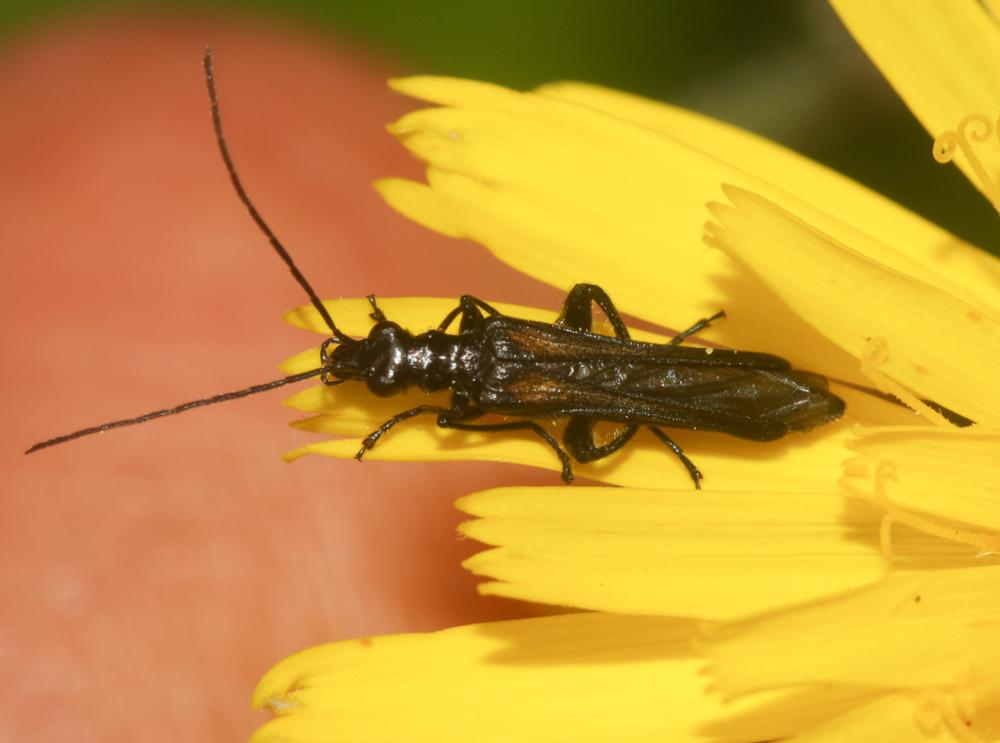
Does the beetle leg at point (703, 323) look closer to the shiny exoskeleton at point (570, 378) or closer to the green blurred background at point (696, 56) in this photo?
the shiny exoskeleton at point (570, 378)

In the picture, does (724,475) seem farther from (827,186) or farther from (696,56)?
(696,56)

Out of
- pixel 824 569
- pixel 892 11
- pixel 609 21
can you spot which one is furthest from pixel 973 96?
pixel 609 21

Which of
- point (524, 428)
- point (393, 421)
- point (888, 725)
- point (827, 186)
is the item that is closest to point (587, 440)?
point (524, 428)

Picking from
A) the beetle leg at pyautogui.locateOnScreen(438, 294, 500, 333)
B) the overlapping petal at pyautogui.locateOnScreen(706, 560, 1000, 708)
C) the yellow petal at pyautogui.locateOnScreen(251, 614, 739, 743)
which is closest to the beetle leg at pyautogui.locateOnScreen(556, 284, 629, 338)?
the beetle leg at pyautogui.locateOnScreen(438, 294, 500, 333)

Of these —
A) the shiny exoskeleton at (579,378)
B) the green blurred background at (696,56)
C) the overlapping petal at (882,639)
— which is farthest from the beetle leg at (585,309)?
the green blurred background at (696,56)

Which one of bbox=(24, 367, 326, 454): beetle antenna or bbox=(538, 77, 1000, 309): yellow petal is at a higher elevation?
bbox=(538, 77, 1000, 309): yellow petal

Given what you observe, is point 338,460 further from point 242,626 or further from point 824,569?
point 824,569

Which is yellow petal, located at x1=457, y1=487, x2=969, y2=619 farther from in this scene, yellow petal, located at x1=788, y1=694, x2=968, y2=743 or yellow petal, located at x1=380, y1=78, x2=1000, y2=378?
yellow petal, located at x1=380, y1=78, x2=1000, y2=378
